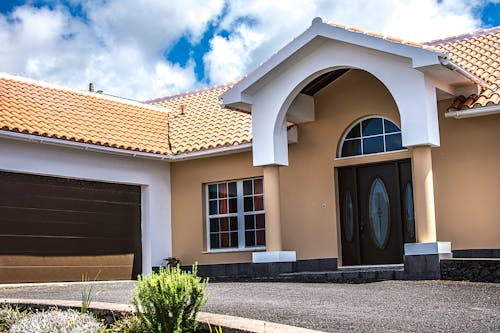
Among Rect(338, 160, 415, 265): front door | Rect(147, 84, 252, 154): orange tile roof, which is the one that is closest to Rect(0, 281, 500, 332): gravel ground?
Rect(338, 160, 415, 265): front door

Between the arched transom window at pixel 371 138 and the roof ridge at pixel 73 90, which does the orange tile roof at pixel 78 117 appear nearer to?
the roof ridge at pixel 73 90

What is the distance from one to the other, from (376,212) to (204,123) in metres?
5.61

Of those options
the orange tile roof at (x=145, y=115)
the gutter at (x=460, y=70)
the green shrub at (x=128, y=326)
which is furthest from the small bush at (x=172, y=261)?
the green shrub at (x=128, y=326)

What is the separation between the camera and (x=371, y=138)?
15750mm

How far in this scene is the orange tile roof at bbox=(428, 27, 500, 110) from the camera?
14.0m

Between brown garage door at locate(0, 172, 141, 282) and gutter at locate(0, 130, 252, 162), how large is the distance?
0.83 meters

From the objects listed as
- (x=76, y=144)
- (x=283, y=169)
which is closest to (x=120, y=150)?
(x=76, y=144)

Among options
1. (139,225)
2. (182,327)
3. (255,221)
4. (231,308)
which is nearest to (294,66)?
(255,221)

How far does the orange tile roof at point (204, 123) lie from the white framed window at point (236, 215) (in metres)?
1.12

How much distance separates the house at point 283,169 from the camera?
14016 millimetres

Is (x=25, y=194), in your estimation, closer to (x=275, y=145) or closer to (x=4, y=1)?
(x=4, y=1)

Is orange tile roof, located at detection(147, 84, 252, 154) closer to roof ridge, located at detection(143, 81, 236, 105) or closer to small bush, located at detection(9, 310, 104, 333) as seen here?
roof ridge, located at detection(143, 81, 236, 105)

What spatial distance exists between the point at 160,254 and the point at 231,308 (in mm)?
9193

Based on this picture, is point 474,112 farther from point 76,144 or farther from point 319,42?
point 76,144
